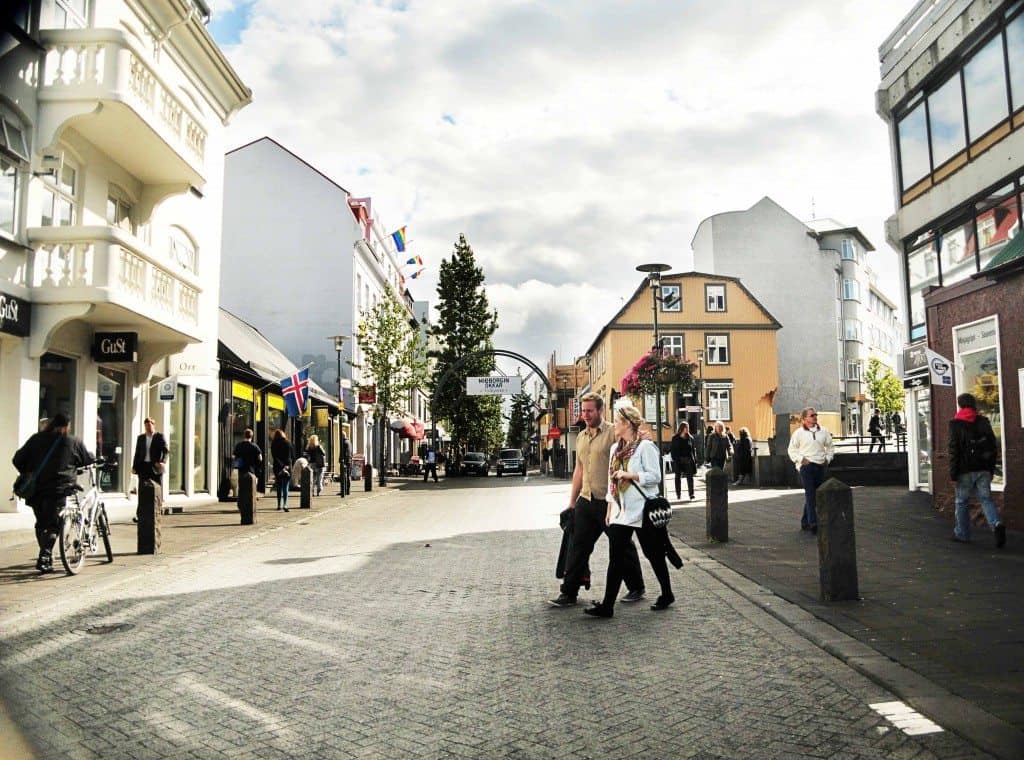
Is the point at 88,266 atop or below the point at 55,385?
atop

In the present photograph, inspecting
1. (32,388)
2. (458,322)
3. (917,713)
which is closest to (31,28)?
(32,388)

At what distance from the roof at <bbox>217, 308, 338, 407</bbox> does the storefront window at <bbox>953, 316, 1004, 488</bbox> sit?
60.1 feet

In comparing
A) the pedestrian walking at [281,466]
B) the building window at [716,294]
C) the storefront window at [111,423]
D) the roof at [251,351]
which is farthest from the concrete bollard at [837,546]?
the building window at [716,294]

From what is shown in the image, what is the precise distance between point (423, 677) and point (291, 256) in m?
42.9

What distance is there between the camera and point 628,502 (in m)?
7.23

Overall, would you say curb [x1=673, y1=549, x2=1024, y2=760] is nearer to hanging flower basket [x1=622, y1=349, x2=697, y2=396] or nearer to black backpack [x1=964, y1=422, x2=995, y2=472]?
black backpack [x1=964, y1=422, x2=995, y2=472]

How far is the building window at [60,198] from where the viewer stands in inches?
573

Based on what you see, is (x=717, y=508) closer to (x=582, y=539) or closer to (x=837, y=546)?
(x=837, y=546)

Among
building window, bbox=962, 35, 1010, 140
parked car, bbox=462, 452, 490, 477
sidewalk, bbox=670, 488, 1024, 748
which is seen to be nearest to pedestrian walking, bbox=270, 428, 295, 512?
sidewalk, bbox=670, 488, 1024, 748

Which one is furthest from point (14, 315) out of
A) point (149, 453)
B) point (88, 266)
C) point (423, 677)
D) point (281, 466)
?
point (423, 677)

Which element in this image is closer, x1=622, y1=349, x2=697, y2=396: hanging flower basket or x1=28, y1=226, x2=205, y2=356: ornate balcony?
x1=28, y1=226, x2=205, y2=356: ornate balcony

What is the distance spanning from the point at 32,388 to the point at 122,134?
16.1 ft

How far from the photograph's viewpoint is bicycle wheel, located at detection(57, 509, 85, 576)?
965 cm

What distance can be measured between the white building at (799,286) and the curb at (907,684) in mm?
58999
